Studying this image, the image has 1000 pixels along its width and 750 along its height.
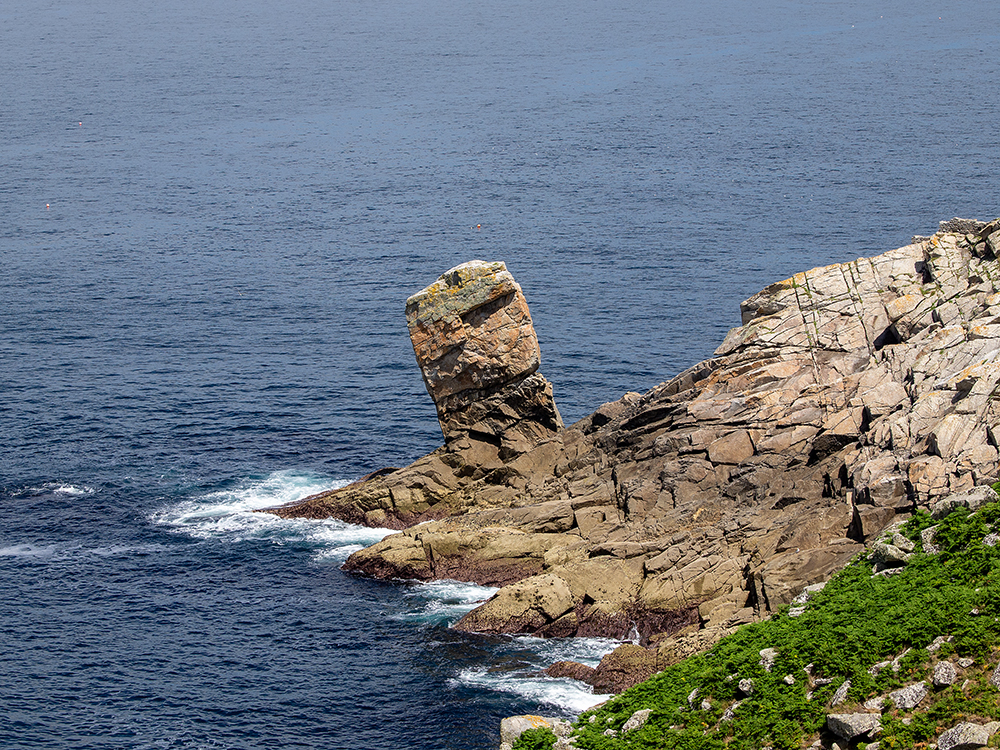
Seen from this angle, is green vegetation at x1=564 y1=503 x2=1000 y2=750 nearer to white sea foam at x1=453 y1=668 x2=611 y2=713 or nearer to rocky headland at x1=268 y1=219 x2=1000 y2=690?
rocky headland at x1=268 y1=219 x2=1000 y2=690

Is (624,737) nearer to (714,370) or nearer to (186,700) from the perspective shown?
(186,700)

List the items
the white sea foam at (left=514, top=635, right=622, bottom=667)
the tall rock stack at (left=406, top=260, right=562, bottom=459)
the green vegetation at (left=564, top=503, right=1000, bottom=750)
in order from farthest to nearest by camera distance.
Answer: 1. the tall rock stack at (left=406, top=260, right=562, bottom=459)
2. the white sea foam at (left=514, top=635, right=622, bottom=667)
3. the green vegetation at (left=564, top=503, right=1000, bottom=750)

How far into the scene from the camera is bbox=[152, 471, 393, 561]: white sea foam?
3084 inches

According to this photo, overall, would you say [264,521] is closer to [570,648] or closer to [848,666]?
[570,648]

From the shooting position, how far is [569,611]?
64.6m

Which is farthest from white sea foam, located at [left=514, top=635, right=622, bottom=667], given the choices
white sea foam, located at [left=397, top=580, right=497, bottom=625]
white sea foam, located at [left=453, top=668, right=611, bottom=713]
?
white sea foam, located at [left=397, top=580, right=497, bottom=625]

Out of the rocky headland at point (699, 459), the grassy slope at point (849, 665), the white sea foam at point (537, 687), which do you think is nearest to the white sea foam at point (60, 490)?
the rocky headland at point (699, 459)

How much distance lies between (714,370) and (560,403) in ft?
82.6

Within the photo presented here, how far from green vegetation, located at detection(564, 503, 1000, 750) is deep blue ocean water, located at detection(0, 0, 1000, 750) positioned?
12631 millimetres

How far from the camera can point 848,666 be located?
41281 millimetres

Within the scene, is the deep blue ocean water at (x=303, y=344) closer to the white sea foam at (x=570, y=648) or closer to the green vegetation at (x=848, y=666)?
the white sea foam at (x=570, y=648)

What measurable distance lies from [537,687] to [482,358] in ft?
94.5

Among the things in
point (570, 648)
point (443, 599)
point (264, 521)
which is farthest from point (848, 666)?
point (264, 521)

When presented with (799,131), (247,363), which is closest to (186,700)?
(247,363)
